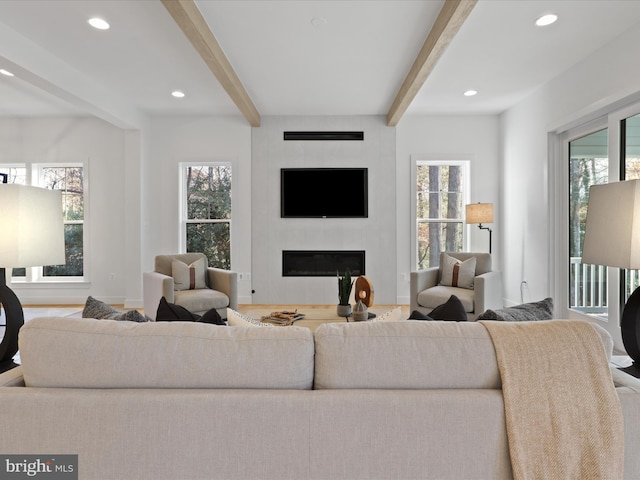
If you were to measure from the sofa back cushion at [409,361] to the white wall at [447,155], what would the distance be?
4458mm

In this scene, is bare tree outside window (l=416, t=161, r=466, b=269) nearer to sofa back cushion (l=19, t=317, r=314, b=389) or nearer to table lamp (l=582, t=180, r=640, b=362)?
table lamp (l=582, t=180, r=640, b=362)

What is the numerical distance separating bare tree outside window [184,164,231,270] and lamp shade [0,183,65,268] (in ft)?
13.1

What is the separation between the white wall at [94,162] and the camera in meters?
5.47

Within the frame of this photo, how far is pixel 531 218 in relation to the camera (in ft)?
15.1

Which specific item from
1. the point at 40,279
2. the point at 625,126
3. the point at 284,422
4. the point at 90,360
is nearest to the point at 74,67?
the point at 40,279

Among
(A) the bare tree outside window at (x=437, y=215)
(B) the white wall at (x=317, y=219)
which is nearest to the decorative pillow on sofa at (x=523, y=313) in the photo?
(B) the white wall at (x=317, y=219)

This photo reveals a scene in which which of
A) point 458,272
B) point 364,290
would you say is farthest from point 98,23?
point 458,272

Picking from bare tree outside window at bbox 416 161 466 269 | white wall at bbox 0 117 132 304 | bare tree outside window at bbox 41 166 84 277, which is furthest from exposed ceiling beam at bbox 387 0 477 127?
bare tree outside window at bbox 41 166 84 277

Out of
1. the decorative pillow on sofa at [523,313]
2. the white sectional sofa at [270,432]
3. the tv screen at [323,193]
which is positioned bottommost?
the white sectional sofa at [270,432]

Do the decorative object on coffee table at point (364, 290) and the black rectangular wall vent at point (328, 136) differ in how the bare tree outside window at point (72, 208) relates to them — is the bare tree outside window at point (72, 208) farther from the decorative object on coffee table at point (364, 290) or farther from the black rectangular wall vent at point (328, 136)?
the decorative object on coffee table at point (364, 290)

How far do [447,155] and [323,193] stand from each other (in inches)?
73.8

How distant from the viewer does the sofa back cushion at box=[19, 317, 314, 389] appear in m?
1.02

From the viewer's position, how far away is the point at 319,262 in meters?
5.43

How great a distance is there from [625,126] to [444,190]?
244 cm
